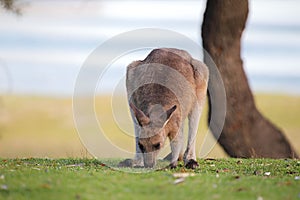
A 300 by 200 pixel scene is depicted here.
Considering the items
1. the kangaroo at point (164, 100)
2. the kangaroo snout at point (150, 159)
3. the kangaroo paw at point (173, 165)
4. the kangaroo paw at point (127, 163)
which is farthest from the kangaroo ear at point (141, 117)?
the kangaroo paw at point (127, 163)

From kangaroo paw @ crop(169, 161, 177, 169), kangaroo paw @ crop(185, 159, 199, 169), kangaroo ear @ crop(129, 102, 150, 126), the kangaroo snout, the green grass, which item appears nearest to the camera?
the green grass

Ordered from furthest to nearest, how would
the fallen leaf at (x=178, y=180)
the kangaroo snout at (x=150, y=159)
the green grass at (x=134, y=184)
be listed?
1. the kangaroo snout at (x=150, y=159)
2. the fallen leaf at (x=178, y=180)
3. the green grass at (x=134, y=184)

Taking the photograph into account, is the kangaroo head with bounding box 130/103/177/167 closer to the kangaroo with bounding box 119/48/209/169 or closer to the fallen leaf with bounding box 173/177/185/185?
the kangaroo with bounding box 119/48/209/169

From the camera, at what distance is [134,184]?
754cm

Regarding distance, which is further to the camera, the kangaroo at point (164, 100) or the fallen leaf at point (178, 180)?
the kangaroo at point (164, 100)

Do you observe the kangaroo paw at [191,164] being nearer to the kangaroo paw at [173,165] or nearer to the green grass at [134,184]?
the kangaroo paw at [173,165]

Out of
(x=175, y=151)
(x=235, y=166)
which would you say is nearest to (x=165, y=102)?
(x=175, y=151)

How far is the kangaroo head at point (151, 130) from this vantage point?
8.72 meters

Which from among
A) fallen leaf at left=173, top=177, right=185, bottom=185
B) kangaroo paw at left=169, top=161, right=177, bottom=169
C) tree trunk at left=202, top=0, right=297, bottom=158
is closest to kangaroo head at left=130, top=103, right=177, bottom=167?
kangaroo paw at left=169, top=161, right=177, bottom=169

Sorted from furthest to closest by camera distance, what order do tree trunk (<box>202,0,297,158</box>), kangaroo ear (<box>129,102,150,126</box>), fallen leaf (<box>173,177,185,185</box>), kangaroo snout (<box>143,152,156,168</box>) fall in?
tree trunk (<box>202,0,297,158</box>)
kangaroo snout (<box>143,152,156,168</box>)
kangaroo ear (<box>129,102,150,126</box>)
fallen leaf (<box>173,177,185,185</box>)

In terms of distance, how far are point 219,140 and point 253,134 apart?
0.85 metres

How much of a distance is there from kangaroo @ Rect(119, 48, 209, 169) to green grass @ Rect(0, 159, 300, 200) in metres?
0.47

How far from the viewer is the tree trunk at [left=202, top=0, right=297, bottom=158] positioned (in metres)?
15.2

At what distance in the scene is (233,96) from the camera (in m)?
15.6
